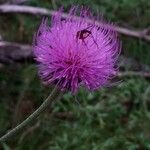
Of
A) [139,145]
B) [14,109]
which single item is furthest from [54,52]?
[14,109]

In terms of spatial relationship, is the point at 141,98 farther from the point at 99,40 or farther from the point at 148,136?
the point at 99,40

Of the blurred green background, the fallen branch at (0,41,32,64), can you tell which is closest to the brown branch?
the blurred green background

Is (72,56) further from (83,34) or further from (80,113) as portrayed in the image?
(80,113)

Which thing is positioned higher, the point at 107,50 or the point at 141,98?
the point at 107,50

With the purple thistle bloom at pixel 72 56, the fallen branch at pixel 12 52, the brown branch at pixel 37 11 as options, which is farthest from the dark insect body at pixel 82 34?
the brown branch at pixel 37 11

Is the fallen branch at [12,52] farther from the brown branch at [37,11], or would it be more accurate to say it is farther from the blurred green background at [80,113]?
the brown branch at [37,11]

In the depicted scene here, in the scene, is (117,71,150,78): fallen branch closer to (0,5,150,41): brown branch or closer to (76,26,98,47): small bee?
(0,5,150,41): brown branch
